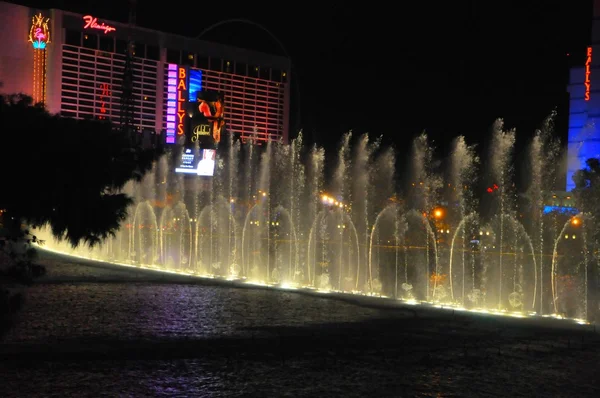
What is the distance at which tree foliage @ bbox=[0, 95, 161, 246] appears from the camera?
673 cm

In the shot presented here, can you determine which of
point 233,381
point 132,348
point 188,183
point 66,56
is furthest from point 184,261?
point 66,56

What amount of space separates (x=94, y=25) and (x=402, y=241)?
43.2 metres

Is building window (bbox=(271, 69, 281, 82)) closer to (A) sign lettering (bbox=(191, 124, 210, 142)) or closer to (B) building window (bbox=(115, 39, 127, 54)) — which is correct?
(B) building window (bbox=(115, 39, 127, 54))

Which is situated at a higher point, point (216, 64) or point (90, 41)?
point (216, 64)

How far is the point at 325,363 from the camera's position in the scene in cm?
995

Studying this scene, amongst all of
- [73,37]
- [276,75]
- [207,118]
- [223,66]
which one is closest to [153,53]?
[73,37]

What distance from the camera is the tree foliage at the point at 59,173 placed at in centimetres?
673

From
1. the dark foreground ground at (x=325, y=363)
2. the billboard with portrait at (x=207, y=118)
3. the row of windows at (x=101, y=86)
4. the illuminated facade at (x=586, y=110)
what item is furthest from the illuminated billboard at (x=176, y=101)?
the dark foreground ground at (x=325, y=363)

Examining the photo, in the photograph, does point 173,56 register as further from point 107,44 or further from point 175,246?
point 175,246

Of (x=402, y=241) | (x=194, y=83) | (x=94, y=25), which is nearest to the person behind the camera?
(x=402, y=241)

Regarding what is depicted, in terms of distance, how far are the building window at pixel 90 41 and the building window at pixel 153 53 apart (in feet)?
20.5

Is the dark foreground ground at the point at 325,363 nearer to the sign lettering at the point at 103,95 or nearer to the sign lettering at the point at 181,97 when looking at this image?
the sign lettering at the point at 181,97

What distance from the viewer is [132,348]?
10.6 m

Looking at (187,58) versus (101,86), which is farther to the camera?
(187,58)
